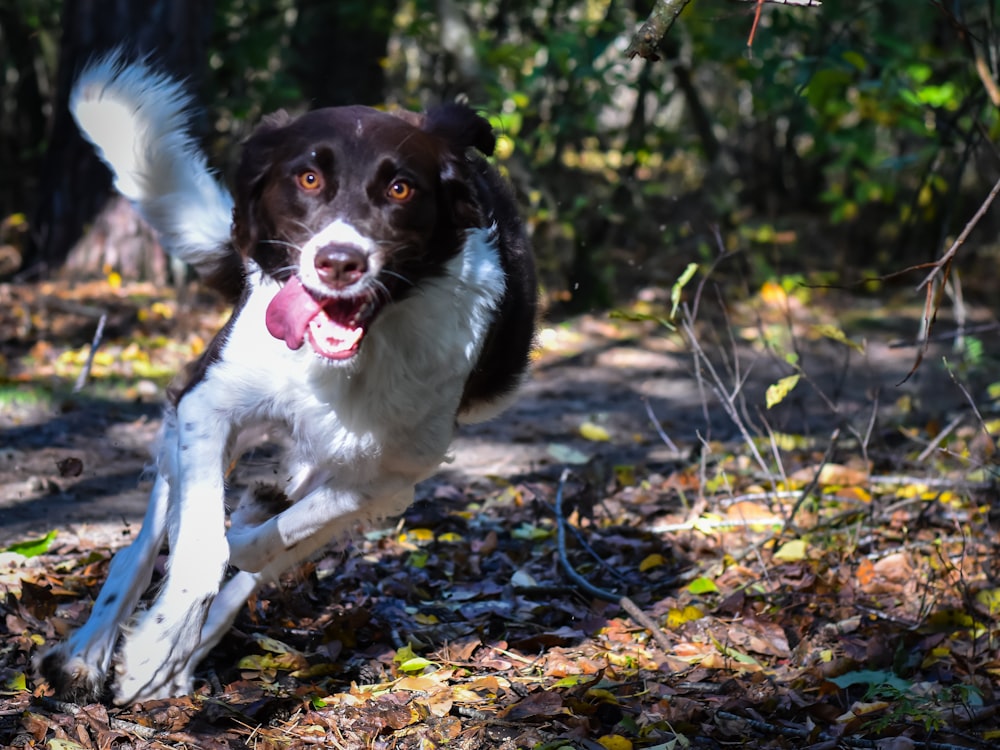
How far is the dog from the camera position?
2.82m

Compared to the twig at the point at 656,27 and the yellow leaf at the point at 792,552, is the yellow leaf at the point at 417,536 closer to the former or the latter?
the yellow leaf at the point at 792,552

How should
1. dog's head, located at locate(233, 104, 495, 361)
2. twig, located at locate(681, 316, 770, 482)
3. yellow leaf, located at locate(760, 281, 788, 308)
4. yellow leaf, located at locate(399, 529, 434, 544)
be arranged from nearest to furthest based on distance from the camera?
dog's head, located at locate(233, 104, 495, 361) < twig, located at locate(681, 316, 770, 482) < yellow leaf, located at locate(399, 529, 434, 544) < yellow leaf, located at locate(760, 281, 788, 308)

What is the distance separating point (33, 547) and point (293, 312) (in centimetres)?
150

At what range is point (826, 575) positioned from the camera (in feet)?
12.7

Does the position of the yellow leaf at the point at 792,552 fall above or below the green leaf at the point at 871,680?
below

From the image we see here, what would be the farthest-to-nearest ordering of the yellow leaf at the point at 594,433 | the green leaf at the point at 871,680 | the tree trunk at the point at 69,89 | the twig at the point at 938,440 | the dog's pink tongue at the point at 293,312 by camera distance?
the tree trunk at the point at 69,89
the yellow leaf at the point at 594,433
the twig at the point at 938,440
the green leaf at the point at 871,680
the dog's pink tongue at the point at 293,312

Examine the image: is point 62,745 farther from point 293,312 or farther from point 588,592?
point 588,592

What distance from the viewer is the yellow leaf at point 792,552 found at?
4.04 m

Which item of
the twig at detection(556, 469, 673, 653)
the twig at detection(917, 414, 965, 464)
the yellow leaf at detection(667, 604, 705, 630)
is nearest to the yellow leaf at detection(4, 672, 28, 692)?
the twig at detection(556, 469, 673, 653)

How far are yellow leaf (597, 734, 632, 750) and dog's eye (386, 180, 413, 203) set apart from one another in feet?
4.51

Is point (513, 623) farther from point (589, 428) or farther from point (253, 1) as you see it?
point (253, 1)

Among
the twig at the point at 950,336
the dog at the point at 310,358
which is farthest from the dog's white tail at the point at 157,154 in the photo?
the twig at the point at 950,336

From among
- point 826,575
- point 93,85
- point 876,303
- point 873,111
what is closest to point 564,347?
point 873,111

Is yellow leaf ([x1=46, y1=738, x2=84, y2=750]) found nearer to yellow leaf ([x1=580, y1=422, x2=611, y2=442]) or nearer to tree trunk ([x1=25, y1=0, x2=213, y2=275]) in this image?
yellow leaf ([x1=580, y1=422, x2=611, y2=442])
